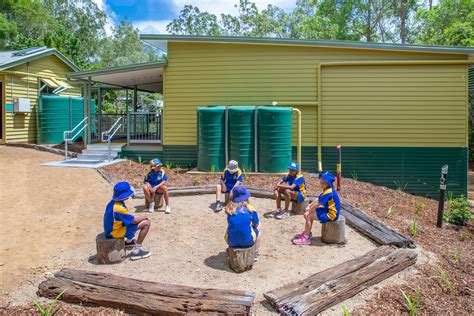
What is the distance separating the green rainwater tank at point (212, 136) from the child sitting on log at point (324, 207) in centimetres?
505

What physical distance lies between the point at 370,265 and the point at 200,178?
598 cm

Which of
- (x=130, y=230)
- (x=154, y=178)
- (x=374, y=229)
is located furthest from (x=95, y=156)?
(x=374, y=229)

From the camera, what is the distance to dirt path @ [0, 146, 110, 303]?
188 inches

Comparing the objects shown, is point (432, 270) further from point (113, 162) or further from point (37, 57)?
point (37, 57)

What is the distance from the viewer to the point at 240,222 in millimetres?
4430

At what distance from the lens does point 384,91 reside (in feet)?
35.6

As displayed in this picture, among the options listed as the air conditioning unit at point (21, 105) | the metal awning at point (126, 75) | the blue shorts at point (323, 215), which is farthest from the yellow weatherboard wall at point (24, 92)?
the blue shorts at point (323, 215)

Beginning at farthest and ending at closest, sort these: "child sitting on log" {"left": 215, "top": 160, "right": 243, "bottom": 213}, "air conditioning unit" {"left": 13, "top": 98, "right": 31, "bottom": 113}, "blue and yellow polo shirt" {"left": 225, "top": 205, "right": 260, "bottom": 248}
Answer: "air conditioning unit" {"left": 13, "top": 98, "right": 31, "bottom": 113}, "child sitting on log" {"left": 215, "top": 160, "right": 243, "bottom": 213}, "blue and yellow polo shirt" {"left": 225, "top": 205, "right": 260, "bottom": 248}

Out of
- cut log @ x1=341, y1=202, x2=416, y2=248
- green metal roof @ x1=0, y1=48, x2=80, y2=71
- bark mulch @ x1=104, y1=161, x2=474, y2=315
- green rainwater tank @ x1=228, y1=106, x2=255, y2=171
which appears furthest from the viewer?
green metal roof @ x1=0, y1=48, x2=80, y2=71

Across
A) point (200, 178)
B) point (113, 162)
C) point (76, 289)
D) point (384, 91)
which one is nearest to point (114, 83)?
point (113, 162)

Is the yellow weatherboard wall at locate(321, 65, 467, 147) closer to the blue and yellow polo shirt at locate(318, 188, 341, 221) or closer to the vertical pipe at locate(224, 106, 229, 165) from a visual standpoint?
the vertical pipe at locate(224, 106, 229, 165)

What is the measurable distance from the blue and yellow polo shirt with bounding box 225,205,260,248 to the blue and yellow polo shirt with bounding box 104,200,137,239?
4.04 ft

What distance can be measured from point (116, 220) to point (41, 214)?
3024mm

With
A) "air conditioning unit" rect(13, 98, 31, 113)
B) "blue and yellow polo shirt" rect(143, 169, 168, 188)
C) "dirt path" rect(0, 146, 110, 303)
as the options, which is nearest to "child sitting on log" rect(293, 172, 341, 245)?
"blue and yellow polo shirt" rect(143, 169, 168, 188)
